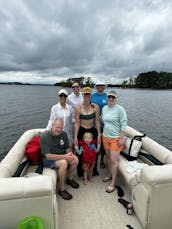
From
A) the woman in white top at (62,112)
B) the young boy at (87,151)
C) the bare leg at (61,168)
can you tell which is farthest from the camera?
the woman in white top at (62,112)

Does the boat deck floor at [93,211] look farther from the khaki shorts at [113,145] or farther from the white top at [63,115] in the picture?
the white top at [63,115]

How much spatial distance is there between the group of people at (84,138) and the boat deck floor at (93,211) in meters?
0.13

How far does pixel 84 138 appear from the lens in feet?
10.3

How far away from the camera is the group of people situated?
2.74 meters

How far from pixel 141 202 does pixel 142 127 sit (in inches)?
446

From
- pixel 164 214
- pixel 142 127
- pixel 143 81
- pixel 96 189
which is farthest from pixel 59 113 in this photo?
pixel 143 81

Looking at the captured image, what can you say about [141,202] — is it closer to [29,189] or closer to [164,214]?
[164,214]

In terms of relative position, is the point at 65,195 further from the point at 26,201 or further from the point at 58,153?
the point at 26,201

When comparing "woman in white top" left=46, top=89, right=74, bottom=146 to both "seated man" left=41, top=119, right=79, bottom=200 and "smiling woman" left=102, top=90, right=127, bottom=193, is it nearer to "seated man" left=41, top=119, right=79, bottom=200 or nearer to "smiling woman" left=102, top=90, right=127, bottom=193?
"seated man" left=41, top=119, right=79, bottom=200

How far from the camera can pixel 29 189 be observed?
1720mm

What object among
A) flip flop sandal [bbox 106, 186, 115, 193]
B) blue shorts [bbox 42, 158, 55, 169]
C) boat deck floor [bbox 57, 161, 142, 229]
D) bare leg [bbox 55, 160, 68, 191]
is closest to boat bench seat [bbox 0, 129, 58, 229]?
boat deck floor [bbox 57, 161, 142, 229]

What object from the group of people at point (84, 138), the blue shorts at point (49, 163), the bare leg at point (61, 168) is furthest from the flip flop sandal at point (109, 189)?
the blue shorts at point (49, 163)

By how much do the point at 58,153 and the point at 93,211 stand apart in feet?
3.09

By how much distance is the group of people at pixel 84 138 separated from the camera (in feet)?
9.00
